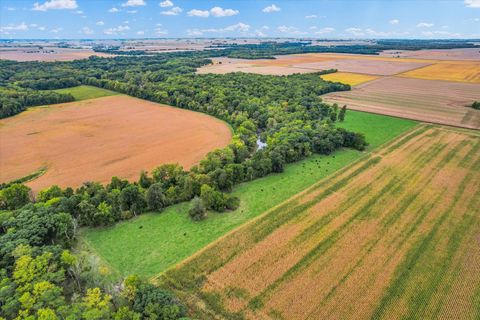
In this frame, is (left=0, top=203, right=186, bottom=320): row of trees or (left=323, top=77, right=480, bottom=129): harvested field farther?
(left=323, top=77, right=480, bottom=129): harvested field

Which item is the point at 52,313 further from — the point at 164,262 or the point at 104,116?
the point at 104,116

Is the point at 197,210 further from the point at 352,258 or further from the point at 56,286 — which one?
the point at 352,258

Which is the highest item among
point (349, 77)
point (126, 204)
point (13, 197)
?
point (349, 77)

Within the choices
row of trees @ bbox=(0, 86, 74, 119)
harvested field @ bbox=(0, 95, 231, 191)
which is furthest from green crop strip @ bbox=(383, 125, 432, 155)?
row of trees @ bbox=(0, 86, 74, 119)

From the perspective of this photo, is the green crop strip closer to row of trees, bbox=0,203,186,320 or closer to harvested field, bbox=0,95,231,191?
harvested field, bbox=0,95,231,191

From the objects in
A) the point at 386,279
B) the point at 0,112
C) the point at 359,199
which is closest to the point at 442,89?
the point at 359,199

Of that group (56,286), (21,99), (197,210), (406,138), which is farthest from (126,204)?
(21,99)

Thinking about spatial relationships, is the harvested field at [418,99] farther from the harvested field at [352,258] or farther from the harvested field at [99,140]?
the harvested field at [99,140]
